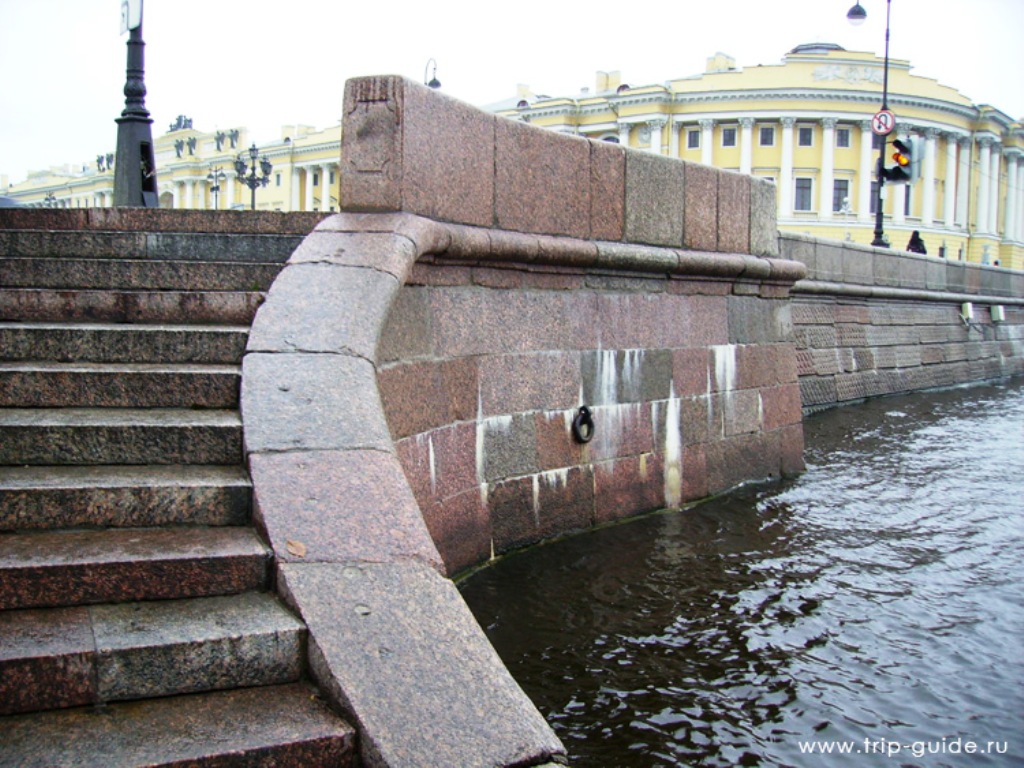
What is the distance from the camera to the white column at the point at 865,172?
6341 cm

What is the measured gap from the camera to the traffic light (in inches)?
662

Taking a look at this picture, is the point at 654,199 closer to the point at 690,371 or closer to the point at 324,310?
the point at 690,371

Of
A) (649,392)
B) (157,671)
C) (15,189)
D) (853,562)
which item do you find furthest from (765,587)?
(15,189)

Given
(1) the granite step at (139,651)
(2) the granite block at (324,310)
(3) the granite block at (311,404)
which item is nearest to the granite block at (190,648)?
(1) the granite step at (139,651)

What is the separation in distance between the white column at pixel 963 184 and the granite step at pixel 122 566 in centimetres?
7223

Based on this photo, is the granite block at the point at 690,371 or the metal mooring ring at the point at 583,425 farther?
the granite block at the point at 690,371

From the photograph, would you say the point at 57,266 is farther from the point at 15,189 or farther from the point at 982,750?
the point at 15,189

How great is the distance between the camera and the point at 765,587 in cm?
→ 573

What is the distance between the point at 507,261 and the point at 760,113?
6121 centimetres

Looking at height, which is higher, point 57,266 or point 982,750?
point 57,266

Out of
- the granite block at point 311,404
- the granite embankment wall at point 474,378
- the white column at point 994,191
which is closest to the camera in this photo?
the granite embankment wall at point 474,378

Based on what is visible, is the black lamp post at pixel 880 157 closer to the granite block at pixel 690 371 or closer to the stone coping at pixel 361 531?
the granite block at pixel 690 371

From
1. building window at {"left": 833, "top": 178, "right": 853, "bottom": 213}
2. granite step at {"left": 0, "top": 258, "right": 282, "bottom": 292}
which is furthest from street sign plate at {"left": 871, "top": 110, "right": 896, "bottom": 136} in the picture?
building window at {"left": 833, "top": 178, "right": 853, "bottom": 213}

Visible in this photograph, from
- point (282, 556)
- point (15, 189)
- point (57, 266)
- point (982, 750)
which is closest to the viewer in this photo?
point (282, 556)
